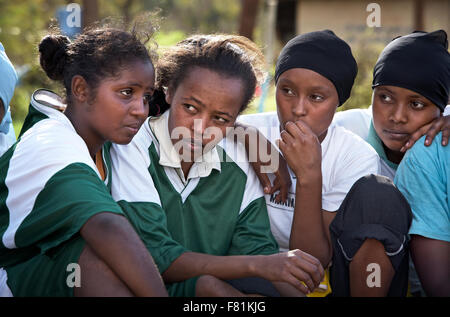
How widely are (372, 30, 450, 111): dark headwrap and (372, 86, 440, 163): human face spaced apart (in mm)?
41

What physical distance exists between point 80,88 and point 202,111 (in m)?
0.62

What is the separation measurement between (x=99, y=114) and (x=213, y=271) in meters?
0.94

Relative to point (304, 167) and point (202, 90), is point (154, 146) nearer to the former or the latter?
point (202, 90)

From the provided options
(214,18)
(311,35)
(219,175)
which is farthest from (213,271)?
(214,18)

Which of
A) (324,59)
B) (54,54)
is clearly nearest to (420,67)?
(324,59)

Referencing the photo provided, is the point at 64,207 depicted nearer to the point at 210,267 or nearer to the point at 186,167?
the point at 210,267

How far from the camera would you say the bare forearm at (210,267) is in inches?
100

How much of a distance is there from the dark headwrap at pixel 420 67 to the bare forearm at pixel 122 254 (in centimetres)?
189

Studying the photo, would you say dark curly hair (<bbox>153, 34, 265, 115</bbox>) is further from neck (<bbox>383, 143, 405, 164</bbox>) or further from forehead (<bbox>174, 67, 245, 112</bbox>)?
neck (<bbox>383, 143, 405, 164</bbox>)

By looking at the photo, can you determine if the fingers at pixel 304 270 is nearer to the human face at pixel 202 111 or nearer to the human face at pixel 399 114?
the human face at pixel 202 111

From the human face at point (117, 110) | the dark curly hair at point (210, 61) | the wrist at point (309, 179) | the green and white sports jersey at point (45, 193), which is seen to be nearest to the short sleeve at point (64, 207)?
the green and white sports jersey at point (45, 193)

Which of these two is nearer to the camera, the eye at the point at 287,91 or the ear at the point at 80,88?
the ear at the point at 80,88

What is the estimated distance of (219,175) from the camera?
311cm

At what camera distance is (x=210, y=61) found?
10.1 feet
